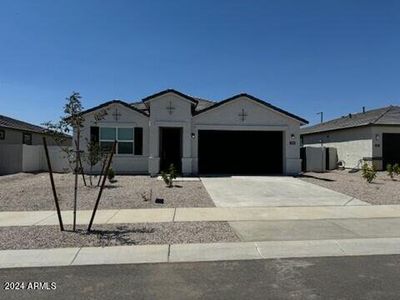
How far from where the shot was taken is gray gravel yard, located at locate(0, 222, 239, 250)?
852cm

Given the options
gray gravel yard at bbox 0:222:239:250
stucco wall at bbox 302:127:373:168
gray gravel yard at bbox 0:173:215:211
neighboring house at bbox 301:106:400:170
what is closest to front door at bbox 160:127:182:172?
gray gravel yard at bbox 0:173:215:211

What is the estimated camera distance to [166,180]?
17969 millimetres

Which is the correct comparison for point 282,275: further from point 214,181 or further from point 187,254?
point 214,181

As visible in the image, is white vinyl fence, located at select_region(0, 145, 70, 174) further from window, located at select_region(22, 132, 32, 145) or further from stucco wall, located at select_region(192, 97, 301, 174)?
stucco wall, located at select_region(192, 97, 301, 174)

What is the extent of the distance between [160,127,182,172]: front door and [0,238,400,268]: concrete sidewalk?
16788 millimetres

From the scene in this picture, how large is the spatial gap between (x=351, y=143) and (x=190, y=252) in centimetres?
2522

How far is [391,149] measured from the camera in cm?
2773

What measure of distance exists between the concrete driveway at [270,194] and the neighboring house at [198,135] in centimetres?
433

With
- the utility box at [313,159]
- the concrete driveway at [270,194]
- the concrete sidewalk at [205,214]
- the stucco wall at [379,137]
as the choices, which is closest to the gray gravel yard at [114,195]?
the concrete driveway at [270,194]

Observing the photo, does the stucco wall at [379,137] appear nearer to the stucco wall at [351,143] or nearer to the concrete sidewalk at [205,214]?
the stucco wall at [351,143]

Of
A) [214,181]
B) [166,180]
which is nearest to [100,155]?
[166,180]

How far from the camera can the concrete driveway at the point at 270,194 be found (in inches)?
552

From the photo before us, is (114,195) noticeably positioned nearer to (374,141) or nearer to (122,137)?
(122,137)

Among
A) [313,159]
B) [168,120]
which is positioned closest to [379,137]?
[313,159]
